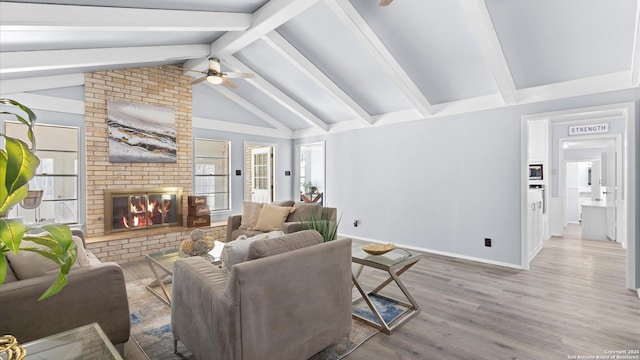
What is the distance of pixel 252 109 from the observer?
6.61 metres

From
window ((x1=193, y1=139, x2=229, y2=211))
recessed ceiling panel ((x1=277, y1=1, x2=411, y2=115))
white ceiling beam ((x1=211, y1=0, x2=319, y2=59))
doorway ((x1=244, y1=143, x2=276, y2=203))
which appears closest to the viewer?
white ceiling beam ((x1=211, y1=0, x2=319, y2=59))

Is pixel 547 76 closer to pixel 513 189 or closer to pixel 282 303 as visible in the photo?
pixel 513 189

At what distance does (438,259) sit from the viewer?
14.9 feet

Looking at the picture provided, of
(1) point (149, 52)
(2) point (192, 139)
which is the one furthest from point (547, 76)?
(2) point (192, 139)

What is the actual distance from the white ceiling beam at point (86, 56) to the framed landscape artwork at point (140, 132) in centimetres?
107

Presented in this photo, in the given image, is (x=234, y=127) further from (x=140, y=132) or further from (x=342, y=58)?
(x=342, y=58)

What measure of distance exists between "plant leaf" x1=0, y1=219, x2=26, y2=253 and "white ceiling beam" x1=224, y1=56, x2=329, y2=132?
15.5 ft

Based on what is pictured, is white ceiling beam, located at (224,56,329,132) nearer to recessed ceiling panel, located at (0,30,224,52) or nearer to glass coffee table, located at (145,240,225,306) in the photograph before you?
recessed ceiling panel, located at (0,30,224,52)

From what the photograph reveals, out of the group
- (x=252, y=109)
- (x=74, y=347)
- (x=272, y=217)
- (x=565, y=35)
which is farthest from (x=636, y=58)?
(x=252, y=109)

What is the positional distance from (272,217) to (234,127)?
260 centimetres

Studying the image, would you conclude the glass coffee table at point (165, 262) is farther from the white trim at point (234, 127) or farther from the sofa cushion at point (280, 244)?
the white trim at point (234, 127)

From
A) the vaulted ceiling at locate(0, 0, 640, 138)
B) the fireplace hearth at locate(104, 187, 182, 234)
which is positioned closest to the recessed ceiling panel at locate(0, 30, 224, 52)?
the vaulted ceiling at locate(0, 0, 640, 138)

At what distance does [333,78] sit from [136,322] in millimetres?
4026

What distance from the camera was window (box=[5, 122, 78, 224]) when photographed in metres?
4.25
